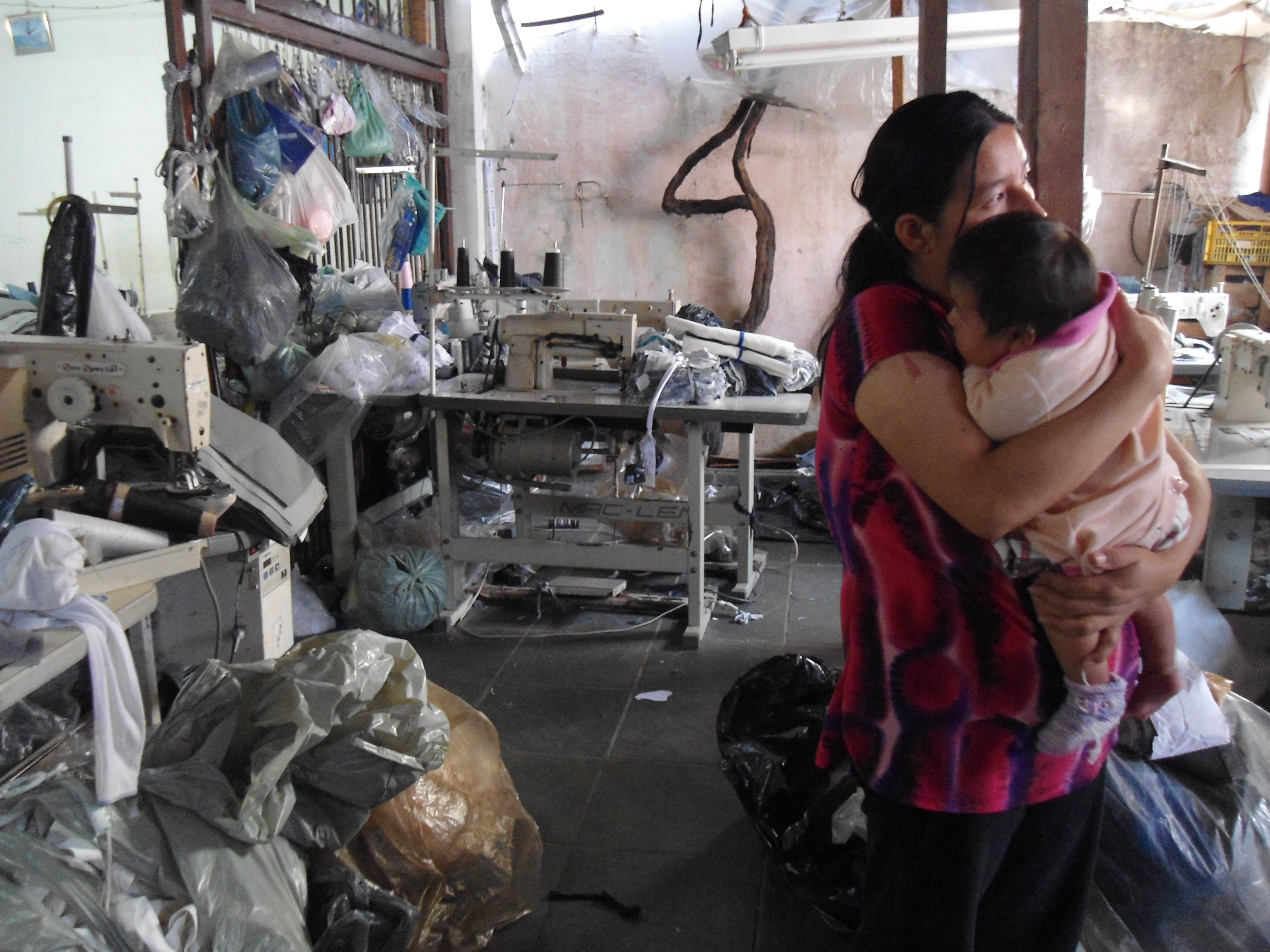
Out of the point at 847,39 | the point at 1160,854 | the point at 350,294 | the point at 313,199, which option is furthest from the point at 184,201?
the point at 1160,854

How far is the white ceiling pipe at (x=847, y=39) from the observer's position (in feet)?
13.4

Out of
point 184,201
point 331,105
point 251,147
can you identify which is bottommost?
point 184,201

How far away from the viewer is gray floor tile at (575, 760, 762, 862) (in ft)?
7.28

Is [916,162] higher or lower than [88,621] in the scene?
higher

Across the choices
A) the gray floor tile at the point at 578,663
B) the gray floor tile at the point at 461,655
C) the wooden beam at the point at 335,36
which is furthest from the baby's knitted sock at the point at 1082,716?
the wooden beam at the point at 335,36

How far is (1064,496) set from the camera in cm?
95

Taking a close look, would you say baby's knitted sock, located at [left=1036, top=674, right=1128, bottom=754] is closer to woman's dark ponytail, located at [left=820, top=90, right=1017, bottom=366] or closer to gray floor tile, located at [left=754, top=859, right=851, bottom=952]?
woman's dark ponytail, located at [left=820, top=90, right=1017, bottom=366]

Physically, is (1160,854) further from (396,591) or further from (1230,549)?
(396,591)

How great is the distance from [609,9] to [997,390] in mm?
5078

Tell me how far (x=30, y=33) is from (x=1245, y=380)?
4196 mm

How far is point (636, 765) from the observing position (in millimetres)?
2564

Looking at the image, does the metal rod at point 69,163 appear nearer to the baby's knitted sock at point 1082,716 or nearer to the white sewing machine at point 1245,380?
the baby's knitted sock at point 1082,716

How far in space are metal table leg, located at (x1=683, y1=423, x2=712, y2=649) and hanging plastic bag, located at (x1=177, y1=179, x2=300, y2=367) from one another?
1.42 m

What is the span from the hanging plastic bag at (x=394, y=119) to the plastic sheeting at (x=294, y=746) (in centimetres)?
325
